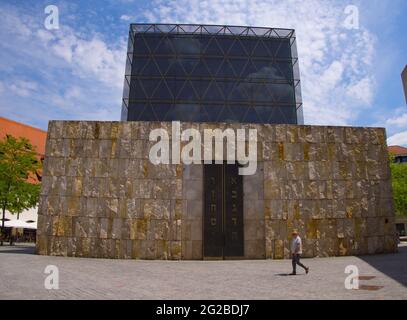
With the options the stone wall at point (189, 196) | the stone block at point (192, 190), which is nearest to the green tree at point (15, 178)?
the stone wall at point (189, 196)

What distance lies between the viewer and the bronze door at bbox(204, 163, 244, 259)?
59.3 ft

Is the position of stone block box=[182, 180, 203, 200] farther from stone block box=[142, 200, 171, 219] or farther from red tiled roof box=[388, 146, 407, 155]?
red tiled roof box=[388, 146, 407, 155]

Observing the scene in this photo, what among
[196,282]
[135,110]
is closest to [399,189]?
[135,110]

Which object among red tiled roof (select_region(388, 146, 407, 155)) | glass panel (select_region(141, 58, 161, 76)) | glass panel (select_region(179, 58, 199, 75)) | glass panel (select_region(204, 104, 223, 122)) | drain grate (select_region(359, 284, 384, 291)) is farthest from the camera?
red tiled roof (select_region(388, 146, 407, 155))

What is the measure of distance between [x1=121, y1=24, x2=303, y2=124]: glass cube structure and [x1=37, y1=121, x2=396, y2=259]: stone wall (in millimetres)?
29523

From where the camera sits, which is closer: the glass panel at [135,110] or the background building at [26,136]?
the background building at [26,136]

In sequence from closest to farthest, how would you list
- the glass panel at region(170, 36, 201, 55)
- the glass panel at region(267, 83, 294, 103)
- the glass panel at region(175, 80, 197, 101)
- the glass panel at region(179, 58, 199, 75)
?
the glass panel at region(175, 80, 197, 101)
the glass panel at region(179, 58, 199, 75)
the glass panel at region(267, 83, 294, 103)
the glass panel at region(170, 36, 201, 55)

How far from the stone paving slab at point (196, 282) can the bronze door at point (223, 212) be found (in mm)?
3549

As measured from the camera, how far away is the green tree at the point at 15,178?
2959 centimetres

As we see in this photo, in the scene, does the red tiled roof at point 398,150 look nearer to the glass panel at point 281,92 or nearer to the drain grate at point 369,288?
the glass panel at point 281,92

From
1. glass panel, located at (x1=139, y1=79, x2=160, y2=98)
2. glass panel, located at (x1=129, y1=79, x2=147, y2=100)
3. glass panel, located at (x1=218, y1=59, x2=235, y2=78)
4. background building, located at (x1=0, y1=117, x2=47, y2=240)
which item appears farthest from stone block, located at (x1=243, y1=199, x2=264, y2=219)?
glass panel, located at (x1=218, y1=59, x2=235, y2=78)

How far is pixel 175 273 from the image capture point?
42.2 ft
